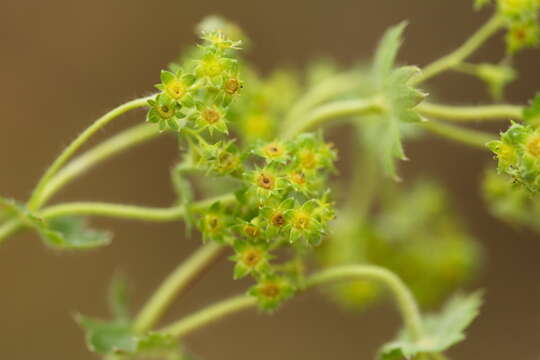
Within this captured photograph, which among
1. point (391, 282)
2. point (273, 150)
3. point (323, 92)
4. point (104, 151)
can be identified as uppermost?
point (323, 92)

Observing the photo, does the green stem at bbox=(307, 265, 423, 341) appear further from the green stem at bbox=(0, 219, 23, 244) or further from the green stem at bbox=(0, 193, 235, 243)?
the green stem at bbox=(0, 219, 23, 244)

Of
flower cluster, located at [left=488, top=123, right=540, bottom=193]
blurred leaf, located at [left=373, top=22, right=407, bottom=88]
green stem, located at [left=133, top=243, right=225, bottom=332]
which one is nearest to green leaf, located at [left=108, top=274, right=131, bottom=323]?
green stem, located at [left=133, top=243, right=225, bottom=332]

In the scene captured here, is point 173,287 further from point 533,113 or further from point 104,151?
point 533,113

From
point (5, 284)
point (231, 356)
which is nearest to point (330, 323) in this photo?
point (231, 356)

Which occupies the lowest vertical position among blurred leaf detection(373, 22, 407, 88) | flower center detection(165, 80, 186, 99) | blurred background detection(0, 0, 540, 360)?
flower center detection(165, 80, 186, 99)

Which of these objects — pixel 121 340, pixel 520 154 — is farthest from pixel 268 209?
pixel 121 340

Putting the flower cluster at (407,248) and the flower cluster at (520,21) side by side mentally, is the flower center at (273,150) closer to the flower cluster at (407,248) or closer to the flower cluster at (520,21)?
the flower cluster at (520,21)
